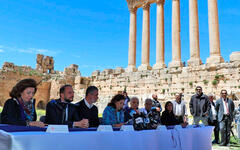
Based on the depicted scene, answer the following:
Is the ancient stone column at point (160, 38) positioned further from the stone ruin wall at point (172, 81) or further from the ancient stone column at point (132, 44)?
the ancient stone column at point (132, 44)

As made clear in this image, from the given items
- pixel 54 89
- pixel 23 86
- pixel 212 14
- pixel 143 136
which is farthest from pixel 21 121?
pixel 54 89

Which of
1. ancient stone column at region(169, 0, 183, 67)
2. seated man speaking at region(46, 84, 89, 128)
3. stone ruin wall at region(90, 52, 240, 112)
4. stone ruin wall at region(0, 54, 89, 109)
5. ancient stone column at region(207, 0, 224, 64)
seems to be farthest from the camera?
stone ruin wall at region(0, 54, 89, 109)

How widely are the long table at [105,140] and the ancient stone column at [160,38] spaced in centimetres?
1640

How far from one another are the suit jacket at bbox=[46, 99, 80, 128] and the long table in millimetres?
997

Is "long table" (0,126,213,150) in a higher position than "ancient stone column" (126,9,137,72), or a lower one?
lower

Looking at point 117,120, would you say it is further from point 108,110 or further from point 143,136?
point 143,136

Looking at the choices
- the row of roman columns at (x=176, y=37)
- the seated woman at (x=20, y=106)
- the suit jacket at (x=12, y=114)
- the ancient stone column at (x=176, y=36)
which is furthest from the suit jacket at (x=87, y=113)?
the ancient stone column at (x=176, y=36)

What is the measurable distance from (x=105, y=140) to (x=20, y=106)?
157cm

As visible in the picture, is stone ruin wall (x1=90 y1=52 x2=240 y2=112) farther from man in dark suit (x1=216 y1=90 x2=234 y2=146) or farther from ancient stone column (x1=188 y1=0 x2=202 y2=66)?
man in dark suit (x1=216 y1=90 x2=234 y2=146)

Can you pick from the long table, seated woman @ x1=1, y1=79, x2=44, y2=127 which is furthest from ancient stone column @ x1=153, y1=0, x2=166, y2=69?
seated woman @ x1=1, y1=79, x2=44, y2=127

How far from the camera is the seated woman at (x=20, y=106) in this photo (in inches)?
131

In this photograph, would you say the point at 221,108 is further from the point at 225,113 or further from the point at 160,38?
the point at 160,38

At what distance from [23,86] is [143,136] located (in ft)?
7.11

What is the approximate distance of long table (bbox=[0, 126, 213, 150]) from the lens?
2.38 meters
